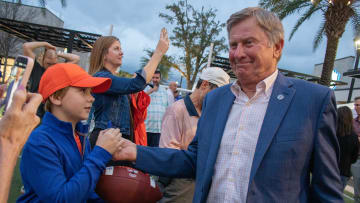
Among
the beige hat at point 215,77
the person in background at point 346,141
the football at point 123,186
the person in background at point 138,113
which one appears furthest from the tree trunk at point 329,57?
the football at point 123,186

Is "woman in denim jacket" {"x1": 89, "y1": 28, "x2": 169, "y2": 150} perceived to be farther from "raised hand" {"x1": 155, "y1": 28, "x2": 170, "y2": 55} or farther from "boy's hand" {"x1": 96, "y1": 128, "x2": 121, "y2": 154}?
"boy's hand" {"x1": 96, "y1": 128, "x2": 121, "y2": 154}

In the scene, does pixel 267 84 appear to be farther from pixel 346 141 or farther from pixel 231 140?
pixel 346 141

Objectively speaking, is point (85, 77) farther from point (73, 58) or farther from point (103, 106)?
point (73, 58)

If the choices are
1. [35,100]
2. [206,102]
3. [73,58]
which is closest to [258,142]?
[206,102]

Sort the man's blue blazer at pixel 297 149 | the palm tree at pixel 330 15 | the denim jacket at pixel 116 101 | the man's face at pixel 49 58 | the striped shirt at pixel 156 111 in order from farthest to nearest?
the palm tree at pixel 330 15 → the striped shirt at pixel 156 111 → the man's face at pixel 49 58 → the denim jacket at pixel 116 101 → the man's blue blazer at pixel 297 149

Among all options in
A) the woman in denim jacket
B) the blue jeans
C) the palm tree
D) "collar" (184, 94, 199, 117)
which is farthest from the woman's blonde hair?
the palm tree

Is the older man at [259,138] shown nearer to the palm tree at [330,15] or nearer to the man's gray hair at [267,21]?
the man's gray hair at [267,21]

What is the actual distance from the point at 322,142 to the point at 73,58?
3.06m

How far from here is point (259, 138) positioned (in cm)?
158

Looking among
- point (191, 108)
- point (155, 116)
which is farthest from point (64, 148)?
point (155, 116)

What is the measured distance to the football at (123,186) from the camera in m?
1.83

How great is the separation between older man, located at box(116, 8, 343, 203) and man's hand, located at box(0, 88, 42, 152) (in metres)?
0.84

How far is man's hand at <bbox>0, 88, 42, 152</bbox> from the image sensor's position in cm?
109

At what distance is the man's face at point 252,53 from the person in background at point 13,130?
1.31m
